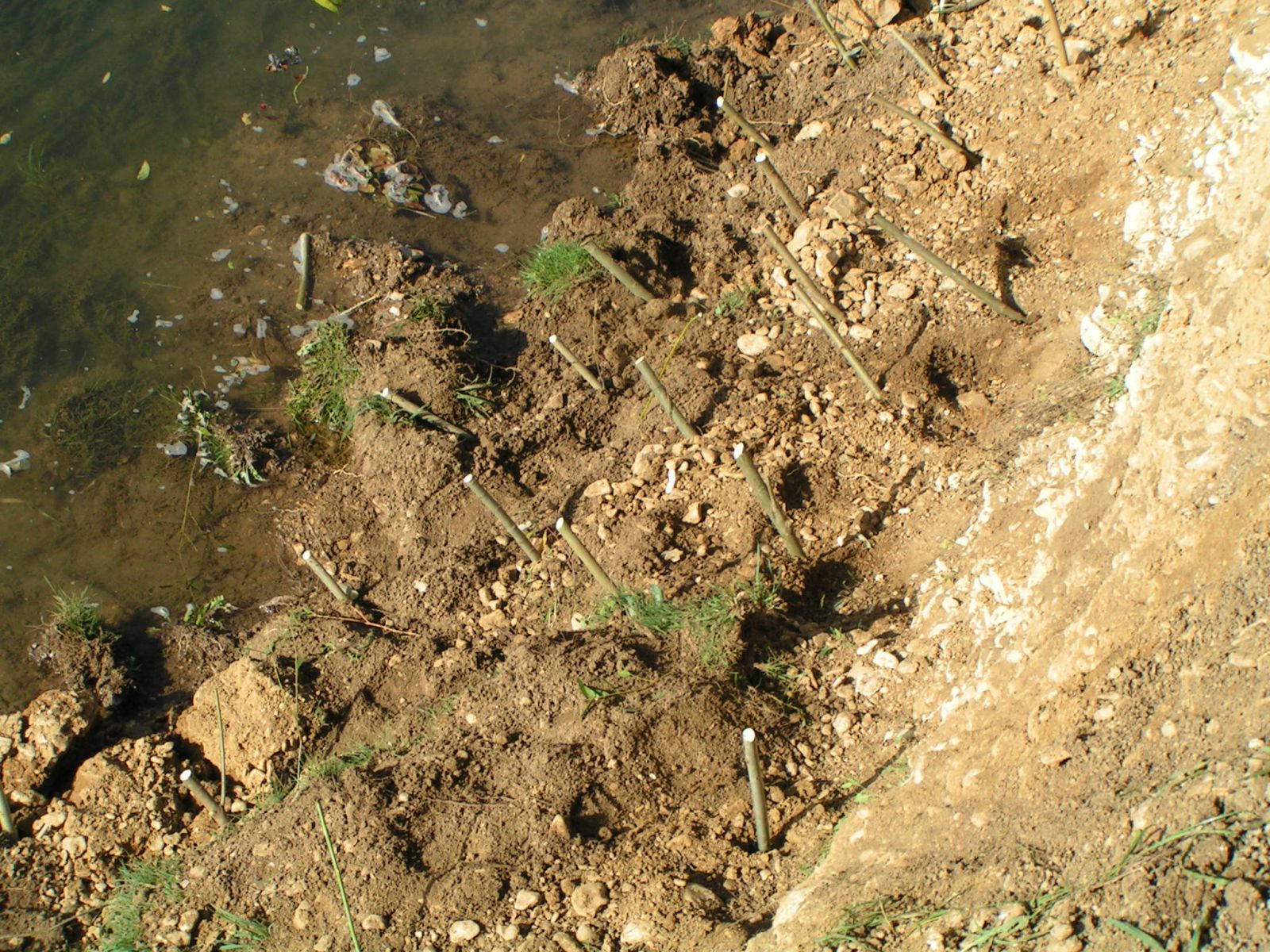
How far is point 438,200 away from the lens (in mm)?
5719

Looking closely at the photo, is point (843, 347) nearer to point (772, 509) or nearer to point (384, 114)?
point (772, 509)

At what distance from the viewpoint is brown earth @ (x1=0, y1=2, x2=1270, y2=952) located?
2.51 metres

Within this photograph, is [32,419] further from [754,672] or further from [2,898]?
[754,672]

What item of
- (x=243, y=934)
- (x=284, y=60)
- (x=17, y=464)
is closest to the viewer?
(x=243, y=934)

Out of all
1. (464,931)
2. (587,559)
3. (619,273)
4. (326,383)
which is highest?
(326,383)

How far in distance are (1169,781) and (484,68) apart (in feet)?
19.1

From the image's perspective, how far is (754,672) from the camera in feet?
10.8

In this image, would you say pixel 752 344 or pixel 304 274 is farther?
pixel 304 274

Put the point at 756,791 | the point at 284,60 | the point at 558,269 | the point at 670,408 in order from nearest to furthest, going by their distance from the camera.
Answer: the point at 756,791
the point at 670,408
the point at 558,269
the point at 284,60

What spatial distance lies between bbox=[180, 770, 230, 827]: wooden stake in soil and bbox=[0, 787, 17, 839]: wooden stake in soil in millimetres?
621

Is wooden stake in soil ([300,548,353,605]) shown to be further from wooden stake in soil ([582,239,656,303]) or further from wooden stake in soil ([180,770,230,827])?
wooden stake in soil ([582,239,656,303])

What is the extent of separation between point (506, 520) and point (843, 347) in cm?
151

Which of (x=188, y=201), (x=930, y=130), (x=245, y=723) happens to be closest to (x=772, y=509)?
(x=245, y=723)

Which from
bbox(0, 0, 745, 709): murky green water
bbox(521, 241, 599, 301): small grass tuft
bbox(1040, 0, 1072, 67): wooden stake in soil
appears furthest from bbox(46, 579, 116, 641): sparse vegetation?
bbox(1040, 0, 1072, 67): wooden stake in soil
